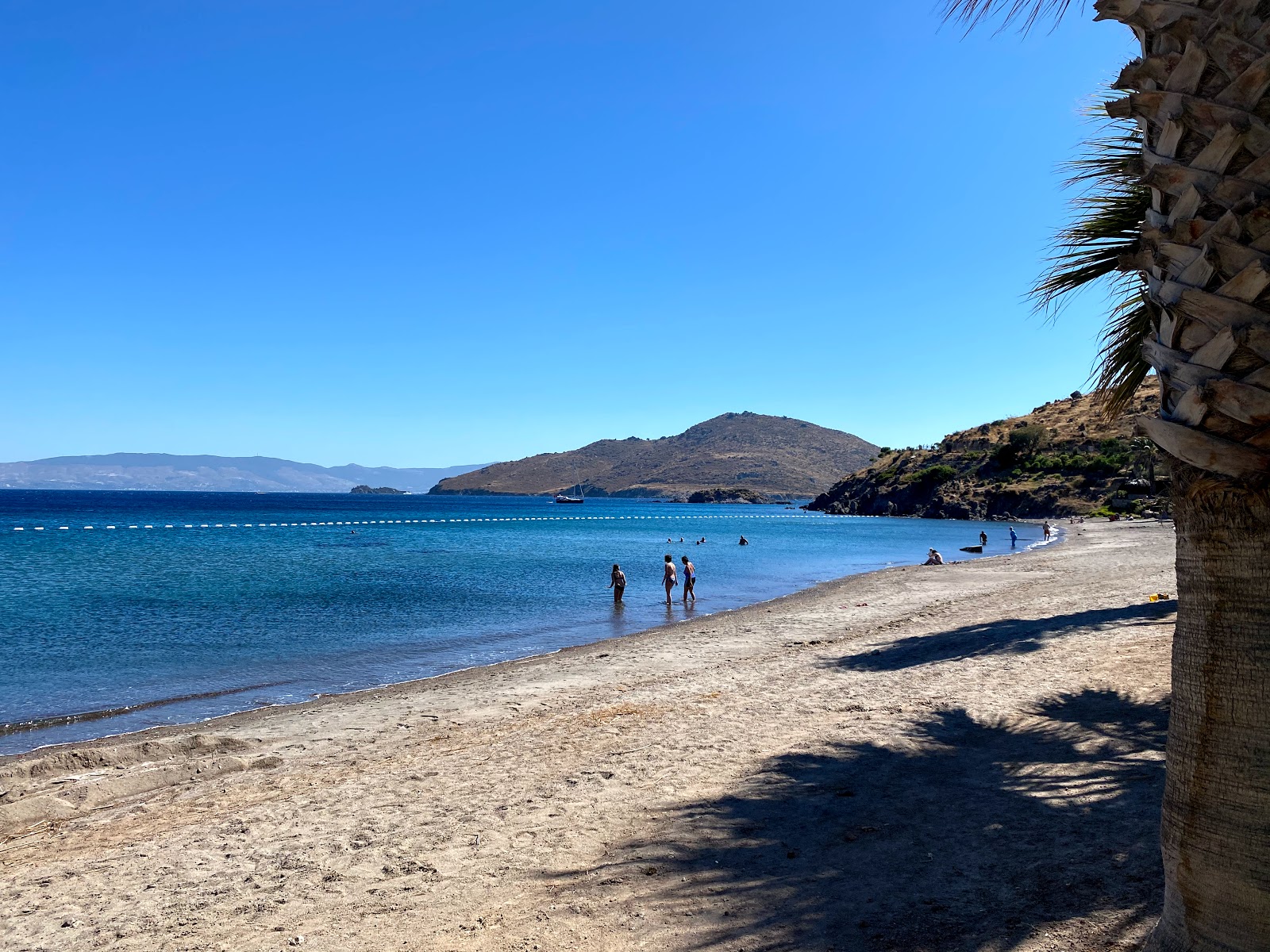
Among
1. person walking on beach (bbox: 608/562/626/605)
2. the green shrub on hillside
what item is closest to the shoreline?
person walking on beach (bbox: 608/562/626/605)

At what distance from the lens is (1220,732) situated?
8.25 ft

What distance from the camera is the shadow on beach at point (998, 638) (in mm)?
10484

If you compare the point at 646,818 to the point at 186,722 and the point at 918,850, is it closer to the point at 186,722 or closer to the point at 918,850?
the point at 918,850

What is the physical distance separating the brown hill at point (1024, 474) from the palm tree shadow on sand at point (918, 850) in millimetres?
58048

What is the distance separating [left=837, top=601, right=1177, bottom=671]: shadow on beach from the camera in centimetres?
1048

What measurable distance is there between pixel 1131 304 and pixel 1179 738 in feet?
14.5

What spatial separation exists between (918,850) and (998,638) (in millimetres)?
7620

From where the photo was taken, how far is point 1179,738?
2.67 metres

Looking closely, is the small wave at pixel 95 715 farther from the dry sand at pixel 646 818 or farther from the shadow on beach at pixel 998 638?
the shadow on beach at pixel 998 638

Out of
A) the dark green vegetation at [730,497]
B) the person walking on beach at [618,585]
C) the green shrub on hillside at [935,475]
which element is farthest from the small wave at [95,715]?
the dark green vegetation at [730,497]

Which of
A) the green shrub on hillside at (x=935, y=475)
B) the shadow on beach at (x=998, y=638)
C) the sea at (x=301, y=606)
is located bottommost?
the sea at (x=301, y=606)

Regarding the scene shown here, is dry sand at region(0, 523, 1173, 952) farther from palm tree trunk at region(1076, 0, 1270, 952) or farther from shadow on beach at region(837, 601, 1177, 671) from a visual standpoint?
palm tree trunk at region(1076, 0, 1270, 952)

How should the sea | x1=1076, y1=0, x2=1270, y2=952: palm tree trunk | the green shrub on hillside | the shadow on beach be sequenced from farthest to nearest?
the green shrub on hillside → the sea → the shadow on beach → x1=1076, y1=0, x2=1270, y2=952: palm tree trunk

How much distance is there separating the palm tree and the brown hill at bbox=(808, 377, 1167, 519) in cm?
6092
